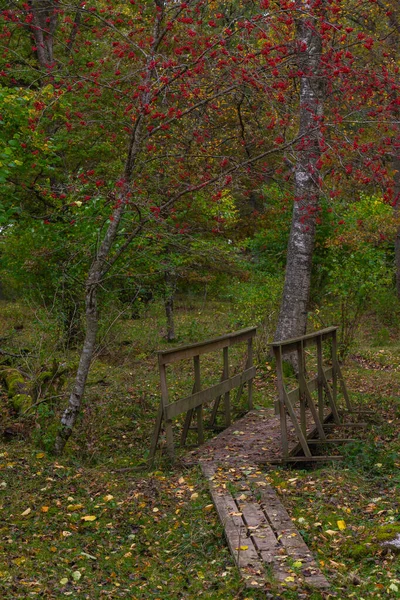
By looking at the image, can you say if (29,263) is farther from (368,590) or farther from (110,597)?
(368,590)

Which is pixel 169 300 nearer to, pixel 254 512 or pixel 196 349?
pixel 196 349

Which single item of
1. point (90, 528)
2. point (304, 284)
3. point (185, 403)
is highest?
point (304, 284)

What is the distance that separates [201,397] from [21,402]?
2419 millimetres

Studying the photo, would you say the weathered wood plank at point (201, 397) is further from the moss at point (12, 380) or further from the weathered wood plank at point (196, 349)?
the moss at point (12, 380)

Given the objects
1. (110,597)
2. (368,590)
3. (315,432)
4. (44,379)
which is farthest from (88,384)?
(368,590)

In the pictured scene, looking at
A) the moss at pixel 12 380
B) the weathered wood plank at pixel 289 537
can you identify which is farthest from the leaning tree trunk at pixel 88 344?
the weathered wood plank at pixel 289 537

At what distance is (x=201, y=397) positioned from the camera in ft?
29.5

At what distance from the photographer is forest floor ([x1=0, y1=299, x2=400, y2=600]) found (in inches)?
207

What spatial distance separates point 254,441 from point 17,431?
303 cm

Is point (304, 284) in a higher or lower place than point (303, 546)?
higher

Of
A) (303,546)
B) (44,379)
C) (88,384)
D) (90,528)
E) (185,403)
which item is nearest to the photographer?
(303,546)

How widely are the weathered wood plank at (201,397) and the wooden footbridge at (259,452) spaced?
0.04 feet

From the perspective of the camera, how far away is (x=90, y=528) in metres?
6.52

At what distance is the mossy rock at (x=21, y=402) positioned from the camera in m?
9.19
